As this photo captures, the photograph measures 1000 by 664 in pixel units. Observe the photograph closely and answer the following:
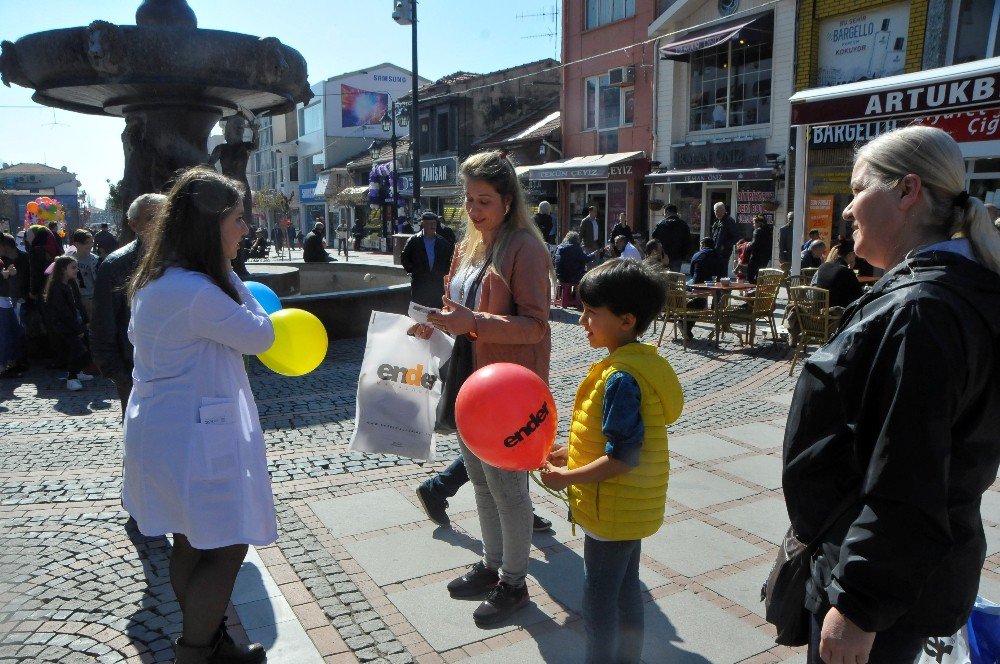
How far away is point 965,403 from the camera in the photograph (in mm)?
1432

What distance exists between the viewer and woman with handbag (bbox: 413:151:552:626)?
9.29ft

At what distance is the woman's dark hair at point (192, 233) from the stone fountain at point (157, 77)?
5030 millimetres

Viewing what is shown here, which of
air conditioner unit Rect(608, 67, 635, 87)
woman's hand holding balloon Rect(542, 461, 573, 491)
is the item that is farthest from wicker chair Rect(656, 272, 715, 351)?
air conditioner unit Rect(608, 67, 635, 87)

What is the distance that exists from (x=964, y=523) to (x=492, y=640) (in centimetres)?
191

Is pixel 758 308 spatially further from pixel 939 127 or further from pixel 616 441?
pixel 616 441

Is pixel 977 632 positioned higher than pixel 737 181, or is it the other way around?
pixel 737 181

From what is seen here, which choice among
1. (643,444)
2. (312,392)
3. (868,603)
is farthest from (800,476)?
(312,392)

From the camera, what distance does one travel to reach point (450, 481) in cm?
379

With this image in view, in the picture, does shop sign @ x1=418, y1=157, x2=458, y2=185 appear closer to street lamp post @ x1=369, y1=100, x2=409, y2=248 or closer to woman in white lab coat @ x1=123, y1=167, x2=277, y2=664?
street lamp post @ x1=369, y1=100, x2=409, y2=248

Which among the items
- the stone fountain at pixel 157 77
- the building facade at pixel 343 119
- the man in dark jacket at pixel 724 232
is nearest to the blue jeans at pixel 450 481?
the stone fountain at pixel 157 77

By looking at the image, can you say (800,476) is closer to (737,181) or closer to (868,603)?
(868,603)

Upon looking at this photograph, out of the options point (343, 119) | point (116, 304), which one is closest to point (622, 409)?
point (116, 304)

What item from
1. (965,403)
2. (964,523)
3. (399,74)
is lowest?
(964,523)

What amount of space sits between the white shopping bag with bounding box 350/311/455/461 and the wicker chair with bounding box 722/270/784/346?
6.78 metres
